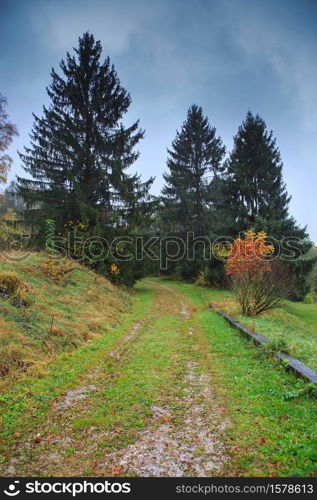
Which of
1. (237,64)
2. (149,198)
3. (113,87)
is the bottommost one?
(149,198)

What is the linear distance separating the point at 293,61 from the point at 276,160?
26.2ft

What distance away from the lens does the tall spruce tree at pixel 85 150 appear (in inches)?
692

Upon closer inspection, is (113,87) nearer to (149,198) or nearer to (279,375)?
(149,198)

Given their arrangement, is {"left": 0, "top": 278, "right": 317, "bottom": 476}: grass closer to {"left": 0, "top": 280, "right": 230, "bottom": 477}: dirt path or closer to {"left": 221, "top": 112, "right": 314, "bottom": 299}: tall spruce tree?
{"left": 0, "top": 280, "right": 230, "bottom": 477}: dirt path

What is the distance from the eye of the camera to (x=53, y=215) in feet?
56.7

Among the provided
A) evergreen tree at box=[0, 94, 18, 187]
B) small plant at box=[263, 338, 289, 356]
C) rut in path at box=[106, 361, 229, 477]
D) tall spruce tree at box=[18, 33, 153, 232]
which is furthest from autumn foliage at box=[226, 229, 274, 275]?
evergreen tree at box=[0, 94, 18, 187]

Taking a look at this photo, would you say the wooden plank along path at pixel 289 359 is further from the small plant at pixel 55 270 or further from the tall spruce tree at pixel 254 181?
the tall spruce tree at pixel 254 181

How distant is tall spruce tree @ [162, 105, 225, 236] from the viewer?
29312mm

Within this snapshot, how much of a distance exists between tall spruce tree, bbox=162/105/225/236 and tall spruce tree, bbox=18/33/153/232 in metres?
11.2

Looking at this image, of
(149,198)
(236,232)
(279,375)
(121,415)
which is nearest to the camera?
(121,415)

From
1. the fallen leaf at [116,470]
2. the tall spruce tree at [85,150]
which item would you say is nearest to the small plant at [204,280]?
the tall spruce tree at [85,150]

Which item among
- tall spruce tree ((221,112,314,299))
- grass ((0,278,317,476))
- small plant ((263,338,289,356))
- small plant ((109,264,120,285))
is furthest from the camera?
tall spruce tree ((221,112,314,299))

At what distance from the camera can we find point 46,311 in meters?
7.76

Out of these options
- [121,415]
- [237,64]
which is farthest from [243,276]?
[237,64]
